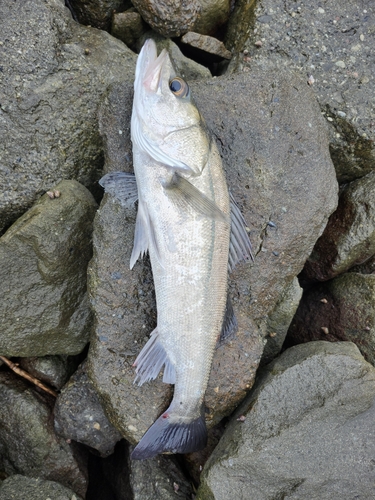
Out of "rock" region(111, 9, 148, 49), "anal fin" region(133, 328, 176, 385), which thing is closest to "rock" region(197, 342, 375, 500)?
"anal fin" region(133, 328, 176, 385)

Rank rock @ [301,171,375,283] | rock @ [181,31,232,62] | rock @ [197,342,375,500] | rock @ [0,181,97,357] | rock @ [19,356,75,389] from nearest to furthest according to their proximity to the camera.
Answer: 1. rock @ [197,342,375,500]
2. rock @ [0,181,97,357]
3. rock @ [19,356,75,389]
4. rock @ [301,171,375,283]
5. rock @ [181,31,232,62]

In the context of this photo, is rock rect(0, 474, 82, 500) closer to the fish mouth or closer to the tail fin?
the tail fin

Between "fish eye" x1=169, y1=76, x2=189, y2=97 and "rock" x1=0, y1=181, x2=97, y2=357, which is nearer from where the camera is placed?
"fish eye" x1=169, y1=76, x2=189, y2=97

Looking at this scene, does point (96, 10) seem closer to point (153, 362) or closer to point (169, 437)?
point (153, 362)

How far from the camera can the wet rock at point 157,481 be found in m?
4.31

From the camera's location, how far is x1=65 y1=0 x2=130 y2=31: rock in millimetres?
5031

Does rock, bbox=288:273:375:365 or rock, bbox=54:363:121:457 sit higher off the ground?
rock, bbox=288:273:375:365

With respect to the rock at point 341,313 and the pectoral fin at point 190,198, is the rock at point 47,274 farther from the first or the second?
the rock at point 341,313

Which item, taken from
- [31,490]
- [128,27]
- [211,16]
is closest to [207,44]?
[211,16]

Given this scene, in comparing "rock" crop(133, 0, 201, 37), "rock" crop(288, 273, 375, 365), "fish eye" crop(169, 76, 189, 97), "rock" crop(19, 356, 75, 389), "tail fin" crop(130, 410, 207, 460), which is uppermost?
"rock" crop(133, 0, 201, 37)

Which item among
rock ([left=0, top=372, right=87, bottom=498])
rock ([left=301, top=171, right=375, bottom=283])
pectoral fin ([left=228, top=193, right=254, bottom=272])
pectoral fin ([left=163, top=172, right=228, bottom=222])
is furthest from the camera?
rock ([left=301, top=171, right=375, bottom=283])

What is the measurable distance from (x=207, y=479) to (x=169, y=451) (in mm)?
403

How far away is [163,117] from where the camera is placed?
388 centimetres

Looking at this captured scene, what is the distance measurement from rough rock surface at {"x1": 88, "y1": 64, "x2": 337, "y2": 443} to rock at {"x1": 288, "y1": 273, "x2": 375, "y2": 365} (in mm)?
802
